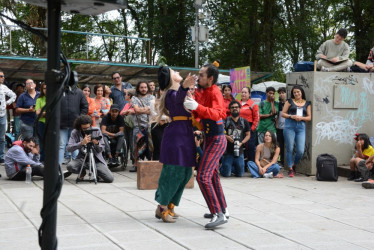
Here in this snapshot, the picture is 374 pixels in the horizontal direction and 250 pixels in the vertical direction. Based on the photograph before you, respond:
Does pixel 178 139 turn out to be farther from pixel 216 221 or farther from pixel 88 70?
pixel 88 70

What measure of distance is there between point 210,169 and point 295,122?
18.1ft

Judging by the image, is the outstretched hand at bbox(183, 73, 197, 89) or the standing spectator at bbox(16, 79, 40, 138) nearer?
the outstretched hand at bbox(183, 73, 197, 89)

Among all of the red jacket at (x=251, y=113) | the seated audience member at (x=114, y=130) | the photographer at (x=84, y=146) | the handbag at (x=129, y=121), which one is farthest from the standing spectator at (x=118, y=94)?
the photographer at (x=84, y=146)

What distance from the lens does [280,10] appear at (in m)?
30.2

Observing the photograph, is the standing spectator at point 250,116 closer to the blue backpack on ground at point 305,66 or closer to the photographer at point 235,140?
the photographer at point 235,140

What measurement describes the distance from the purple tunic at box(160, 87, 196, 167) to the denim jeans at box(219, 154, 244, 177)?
476cm

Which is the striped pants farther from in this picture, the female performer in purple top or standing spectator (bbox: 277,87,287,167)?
standing spectator (bbox: 277,87,287,167)

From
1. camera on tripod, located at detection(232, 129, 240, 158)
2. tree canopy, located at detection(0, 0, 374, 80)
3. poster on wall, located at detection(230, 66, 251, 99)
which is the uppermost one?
tree canopy, located at detection(0, 0, 374, 80)

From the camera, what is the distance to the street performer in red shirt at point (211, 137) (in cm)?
612

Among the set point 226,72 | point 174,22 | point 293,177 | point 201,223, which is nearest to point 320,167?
point 293,177

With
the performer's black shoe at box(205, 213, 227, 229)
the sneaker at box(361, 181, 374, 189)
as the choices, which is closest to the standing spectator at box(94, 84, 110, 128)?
the sneaker at box(361, 181, 374, 189)

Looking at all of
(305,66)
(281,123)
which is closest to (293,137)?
(281,123)

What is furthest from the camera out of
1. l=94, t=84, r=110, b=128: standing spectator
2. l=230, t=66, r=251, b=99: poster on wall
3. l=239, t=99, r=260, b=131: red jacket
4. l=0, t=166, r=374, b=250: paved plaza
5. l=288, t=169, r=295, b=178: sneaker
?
l=230, t=66, r=251, b=99: poster on wall

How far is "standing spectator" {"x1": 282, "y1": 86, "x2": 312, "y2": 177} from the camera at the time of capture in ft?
37.1
